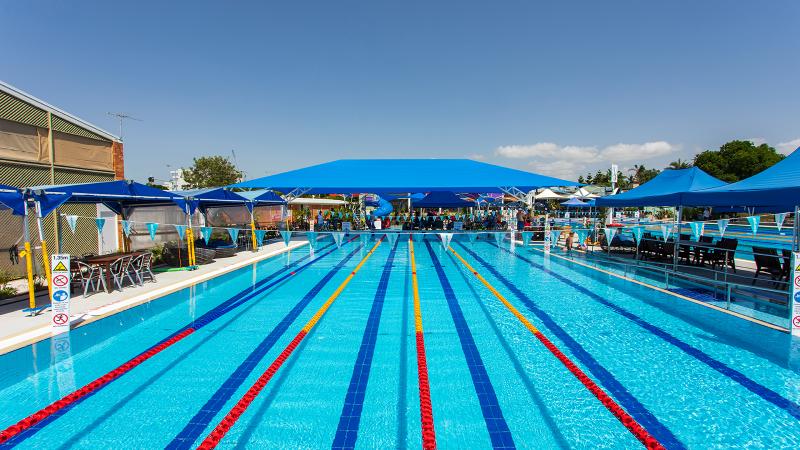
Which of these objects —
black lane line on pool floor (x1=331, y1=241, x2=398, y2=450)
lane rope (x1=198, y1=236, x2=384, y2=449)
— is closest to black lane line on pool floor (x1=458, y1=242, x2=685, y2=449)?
black lane line on pool floor (x1=331, y1=241, x2=398, y2=450)

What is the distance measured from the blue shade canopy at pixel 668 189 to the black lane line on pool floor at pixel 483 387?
20.8ft

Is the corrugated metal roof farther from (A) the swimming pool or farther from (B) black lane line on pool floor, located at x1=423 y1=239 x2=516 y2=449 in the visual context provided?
(B) black lane line on pool floor, located at x1=423 y1=239 x2=516 y2=449

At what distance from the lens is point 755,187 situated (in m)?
6.32

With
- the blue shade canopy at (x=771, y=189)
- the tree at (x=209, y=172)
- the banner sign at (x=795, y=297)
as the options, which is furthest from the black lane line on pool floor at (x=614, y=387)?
the tree at (x=209, y=172)

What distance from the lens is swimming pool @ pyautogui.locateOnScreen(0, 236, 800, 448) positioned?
3.06 m

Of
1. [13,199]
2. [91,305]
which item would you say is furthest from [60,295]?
[13,199]

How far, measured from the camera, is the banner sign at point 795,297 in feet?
14.9

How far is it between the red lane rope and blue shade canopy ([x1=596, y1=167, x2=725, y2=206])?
10483 millimetres

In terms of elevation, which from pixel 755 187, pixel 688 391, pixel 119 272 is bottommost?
pixel 688 391

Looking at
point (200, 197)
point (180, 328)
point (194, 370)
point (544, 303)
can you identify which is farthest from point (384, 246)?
point (194, 370)

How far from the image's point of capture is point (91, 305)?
592cm

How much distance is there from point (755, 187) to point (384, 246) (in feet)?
35.9

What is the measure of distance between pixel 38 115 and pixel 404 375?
10.6 m

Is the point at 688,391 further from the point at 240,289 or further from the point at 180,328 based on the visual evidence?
the point at 240,289
